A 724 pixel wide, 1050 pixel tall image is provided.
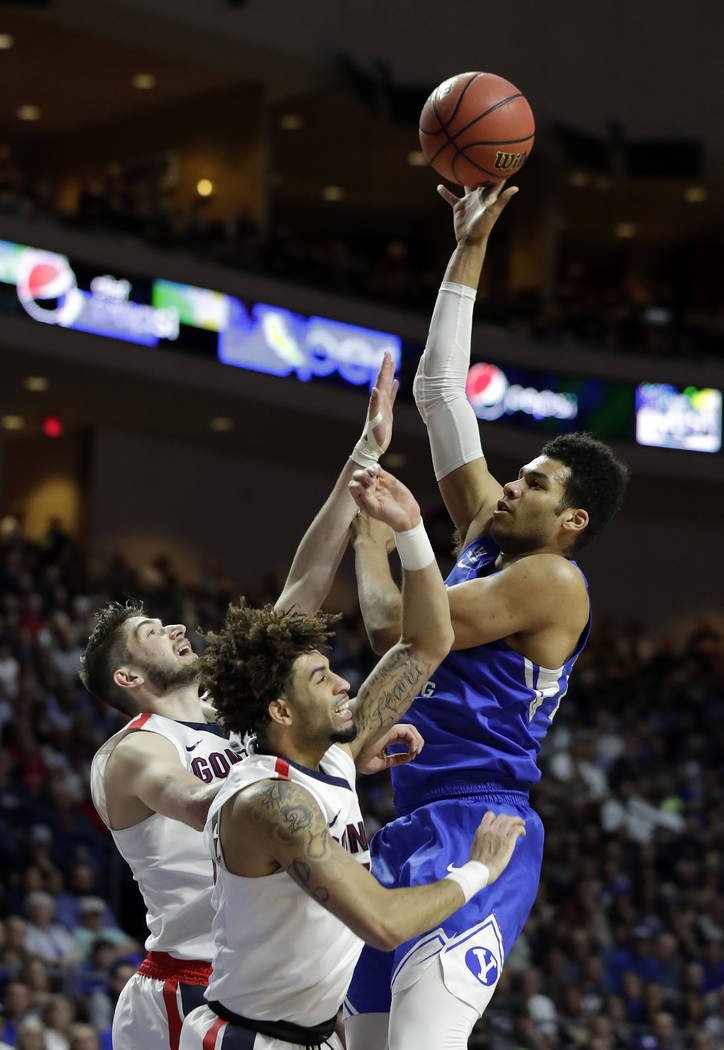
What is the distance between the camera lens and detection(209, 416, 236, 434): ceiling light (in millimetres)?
20891

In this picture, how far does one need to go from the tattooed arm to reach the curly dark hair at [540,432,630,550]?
1.25 m

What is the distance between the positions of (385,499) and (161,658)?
1240mm

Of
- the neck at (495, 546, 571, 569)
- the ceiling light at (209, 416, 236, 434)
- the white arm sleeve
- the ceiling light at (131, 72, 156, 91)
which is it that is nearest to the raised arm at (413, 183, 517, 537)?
the white arm sleeve

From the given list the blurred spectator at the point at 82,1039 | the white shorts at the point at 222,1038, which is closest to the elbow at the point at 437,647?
the white shorts at the point at 222,1038

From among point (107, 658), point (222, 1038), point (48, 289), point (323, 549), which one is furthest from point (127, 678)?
point (48, 289)

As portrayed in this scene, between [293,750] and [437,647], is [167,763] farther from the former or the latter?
[437,647]

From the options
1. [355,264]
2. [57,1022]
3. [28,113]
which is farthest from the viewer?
[28,113]

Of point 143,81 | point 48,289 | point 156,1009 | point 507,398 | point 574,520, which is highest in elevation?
point 143,81

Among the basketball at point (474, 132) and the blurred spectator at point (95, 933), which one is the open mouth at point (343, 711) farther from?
the blurred spectator at point (95, 933)

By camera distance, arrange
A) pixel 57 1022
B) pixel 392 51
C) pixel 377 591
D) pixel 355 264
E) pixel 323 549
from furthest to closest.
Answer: pixel 392 51
pixel 355 264
pixel 57 1022
pixel 323 549
pixel 377 591

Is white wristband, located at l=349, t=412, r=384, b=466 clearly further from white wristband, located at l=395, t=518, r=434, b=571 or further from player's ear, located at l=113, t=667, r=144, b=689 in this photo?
player's ear, located at l=113, t=667, r=144, b=689

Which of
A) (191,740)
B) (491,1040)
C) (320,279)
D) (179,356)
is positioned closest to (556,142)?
(320,279)

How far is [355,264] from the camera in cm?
2162

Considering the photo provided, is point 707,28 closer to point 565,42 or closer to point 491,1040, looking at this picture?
point 565,42
